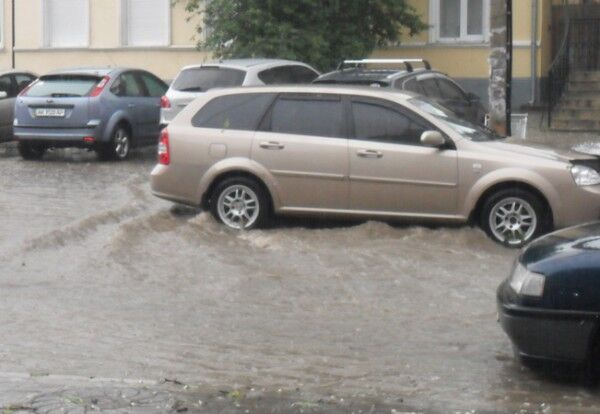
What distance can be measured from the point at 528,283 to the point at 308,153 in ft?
21.3

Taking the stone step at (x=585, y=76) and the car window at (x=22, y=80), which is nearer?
the car window at (x=22, y=80)

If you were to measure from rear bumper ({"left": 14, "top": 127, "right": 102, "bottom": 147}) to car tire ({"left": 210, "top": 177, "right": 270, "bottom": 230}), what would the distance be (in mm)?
7479

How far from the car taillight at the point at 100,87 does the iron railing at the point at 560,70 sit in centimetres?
842

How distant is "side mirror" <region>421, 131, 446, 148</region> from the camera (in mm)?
13867

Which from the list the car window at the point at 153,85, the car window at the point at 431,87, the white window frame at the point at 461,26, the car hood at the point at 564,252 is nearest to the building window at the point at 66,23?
the white window frame at the point at 461,26

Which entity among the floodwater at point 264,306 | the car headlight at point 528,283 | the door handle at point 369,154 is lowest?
the floodwater at point 264,306

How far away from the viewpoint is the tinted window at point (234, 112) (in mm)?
14930

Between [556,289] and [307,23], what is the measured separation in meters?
19.7

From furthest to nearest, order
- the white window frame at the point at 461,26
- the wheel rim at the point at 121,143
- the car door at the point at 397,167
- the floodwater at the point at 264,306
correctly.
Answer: the white window frame at the point at 461,26, the wheel rim at the point at 121,143, the car door at the point at 397,167, the floodwater at the point at 264,306

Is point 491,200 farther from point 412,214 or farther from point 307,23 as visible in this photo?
point 307,23

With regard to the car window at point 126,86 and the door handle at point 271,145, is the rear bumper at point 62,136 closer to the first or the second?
the car window at point 126,86

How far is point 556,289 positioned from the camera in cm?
802

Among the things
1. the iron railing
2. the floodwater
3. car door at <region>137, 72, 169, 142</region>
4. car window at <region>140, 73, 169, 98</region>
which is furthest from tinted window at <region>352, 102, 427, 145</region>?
the iron railing

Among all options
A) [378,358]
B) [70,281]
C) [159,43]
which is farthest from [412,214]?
[159,43]
